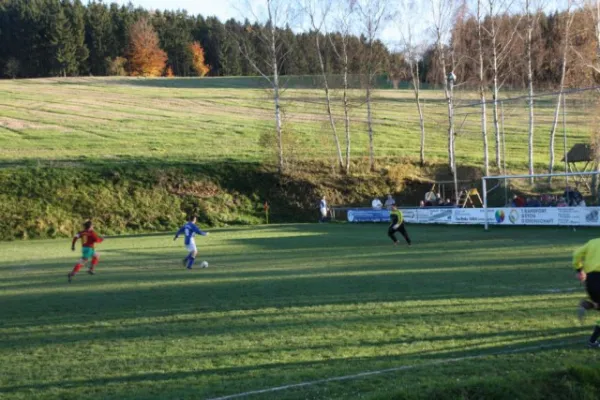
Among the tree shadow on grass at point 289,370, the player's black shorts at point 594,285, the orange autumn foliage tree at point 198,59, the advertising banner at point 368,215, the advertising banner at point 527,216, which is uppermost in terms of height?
the orange autumn foliage tree at point 198,59

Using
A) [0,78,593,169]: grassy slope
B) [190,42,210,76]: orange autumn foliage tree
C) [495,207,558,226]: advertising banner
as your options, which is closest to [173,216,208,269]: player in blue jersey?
[495,207,558,226]: advertising banner

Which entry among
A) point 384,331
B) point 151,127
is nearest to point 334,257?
point 384,331

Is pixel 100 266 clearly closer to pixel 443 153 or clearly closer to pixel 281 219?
pixel 281 219

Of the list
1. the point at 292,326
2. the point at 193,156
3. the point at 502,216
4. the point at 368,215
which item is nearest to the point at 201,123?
the point at 193,156

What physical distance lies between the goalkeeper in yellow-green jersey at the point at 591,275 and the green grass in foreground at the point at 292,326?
1.31 feet

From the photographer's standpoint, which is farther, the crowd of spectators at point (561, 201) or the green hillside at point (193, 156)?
the green hillside at point (193, 156)

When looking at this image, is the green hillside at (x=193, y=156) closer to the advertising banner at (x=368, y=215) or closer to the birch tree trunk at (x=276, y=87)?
the birch tree trunk at (x=276, y=87)

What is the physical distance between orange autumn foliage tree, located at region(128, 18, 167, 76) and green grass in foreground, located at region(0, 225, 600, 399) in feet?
300

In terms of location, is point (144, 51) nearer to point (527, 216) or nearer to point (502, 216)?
point (502, 216)

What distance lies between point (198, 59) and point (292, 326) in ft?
356

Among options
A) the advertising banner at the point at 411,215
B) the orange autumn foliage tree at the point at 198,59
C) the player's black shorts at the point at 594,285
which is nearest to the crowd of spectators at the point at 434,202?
the advertising banner at the point at 411,215

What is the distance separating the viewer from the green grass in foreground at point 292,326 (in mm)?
7137

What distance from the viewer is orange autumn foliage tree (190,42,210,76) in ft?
370

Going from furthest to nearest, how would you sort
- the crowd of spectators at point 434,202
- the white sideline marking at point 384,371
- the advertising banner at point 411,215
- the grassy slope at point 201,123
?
the grassy slope at point 201,123 < the crowd of spectators at point 434,202 < the advertising banner at point 411,215 < the white sideline marking at point 384,371
